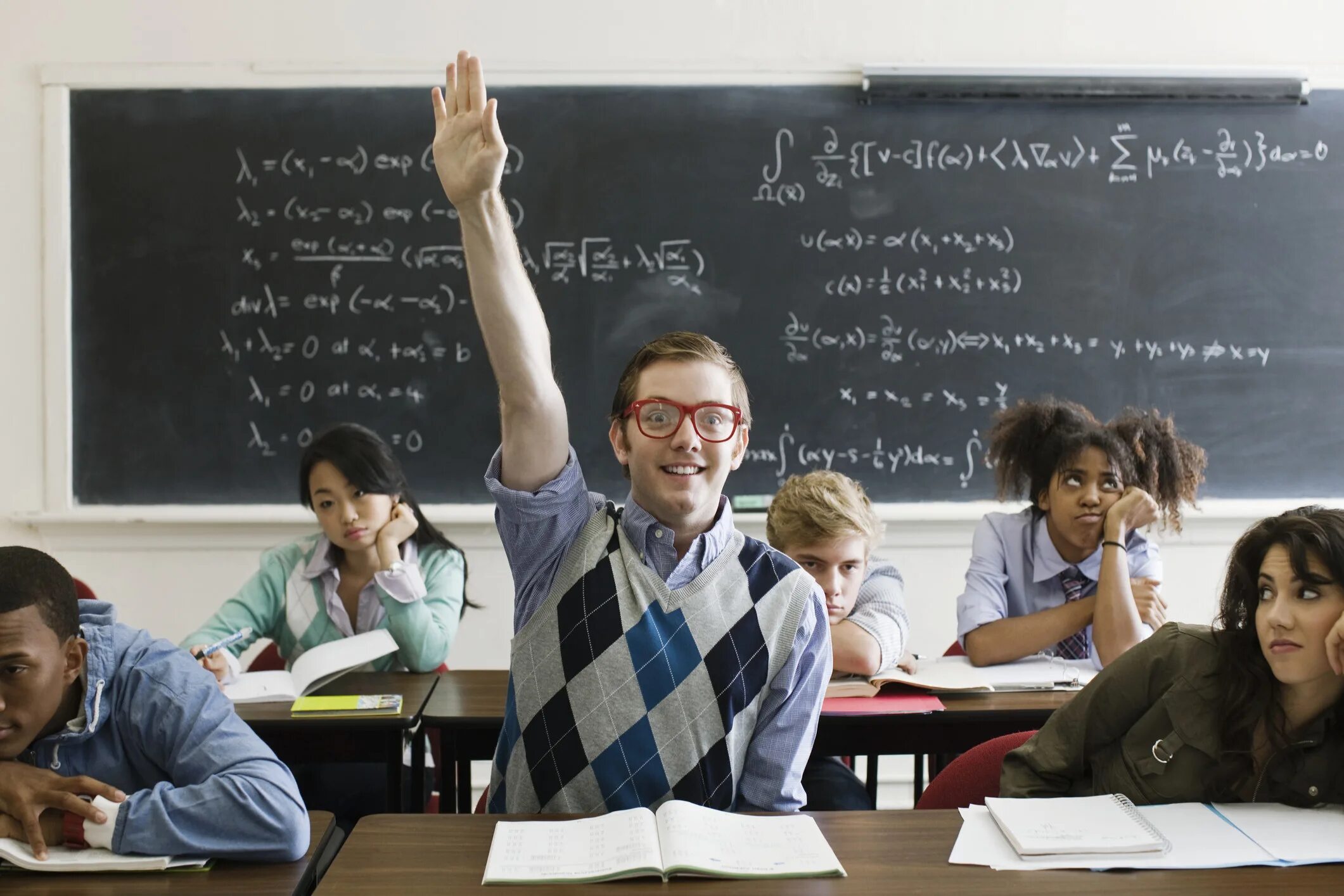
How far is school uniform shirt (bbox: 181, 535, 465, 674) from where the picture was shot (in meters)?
2.68

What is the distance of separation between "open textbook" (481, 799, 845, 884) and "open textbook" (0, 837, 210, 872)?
377 millimetres

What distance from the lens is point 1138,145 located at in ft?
12.1

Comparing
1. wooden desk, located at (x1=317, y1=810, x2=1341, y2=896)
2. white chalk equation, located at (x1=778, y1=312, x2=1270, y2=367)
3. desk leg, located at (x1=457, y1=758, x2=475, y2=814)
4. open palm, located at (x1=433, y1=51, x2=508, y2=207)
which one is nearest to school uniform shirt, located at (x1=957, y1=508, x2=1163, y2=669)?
white chalk equation, located at (x1=778, y1=312, x2=1270, y2=367)

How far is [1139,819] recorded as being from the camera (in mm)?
1432

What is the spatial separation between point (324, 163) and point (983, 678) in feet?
8.20

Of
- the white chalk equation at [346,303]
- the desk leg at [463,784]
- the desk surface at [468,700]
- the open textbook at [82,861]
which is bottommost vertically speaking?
the desk leg at [463,784]

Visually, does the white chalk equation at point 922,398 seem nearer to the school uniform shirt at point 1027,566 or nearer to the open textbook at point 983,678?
the school uniform shirt at point 1027,566

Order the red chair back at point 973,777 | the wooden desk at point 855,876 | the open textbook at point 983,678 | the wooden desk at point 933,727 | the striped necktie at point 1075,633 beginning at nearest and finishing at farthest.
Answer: the wooden desk at point 855,876
the red chair back at point 973,777
the wooden desk at point 933,727
the open textbook at point 983,678
the striped necktie at point 1075,633

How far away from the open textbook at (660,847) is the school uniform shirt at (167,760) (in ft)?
0.93

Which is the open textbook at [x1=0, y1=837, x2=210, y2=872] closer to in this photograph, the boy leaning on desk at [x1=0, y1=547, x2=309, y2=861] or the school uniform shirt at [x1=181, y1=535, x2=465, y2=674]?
the boy leaning on desk at [x1=0, y1=547, x2=309, y2=861]

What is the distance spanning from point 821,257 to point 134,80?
219 centimetres

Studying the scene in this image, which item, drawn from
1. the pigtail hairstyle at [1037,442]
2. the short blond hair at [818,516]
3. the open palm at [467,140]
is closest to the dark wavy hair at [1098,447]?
the pigtail hairstyle at [1037,442]

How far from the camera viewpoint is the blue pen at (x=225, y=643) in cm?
235

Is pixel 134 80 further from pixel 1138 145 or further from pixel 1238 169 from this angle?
pixel 1238 169
